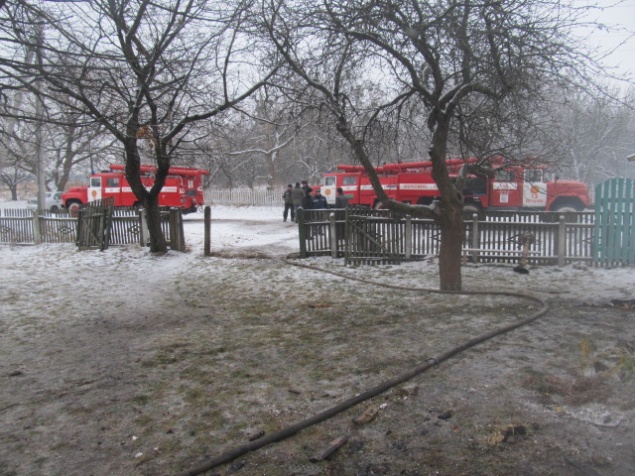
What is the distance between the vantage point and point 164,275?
10.6m

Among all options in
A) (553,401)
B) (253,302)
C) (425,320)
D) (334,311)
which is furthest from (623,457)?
(253,302)

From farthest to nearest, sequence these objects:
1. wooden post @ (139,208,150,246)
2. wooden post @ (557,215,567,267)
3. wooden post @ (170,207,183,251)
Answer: wooden post @ (139,208,150,246), wooden post @ (170,207,183,251), wooden post @ (557,215,567,267)

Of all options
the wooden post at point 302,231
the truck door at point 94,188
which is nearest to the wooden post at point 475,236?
the wooden post at point 302,231

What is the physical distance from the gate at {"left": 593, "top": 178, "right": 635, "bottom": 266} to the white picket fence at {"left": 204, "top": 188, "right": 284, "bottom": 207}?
26.6 meters

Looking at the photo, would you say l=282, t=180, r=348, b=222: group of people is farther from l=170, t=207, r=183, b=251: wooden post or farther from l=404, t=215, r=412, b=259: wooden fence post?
l=404, t=215, r=412, b=259: wooden fence post

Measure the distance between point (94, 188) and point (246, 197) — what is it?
12.0 metres

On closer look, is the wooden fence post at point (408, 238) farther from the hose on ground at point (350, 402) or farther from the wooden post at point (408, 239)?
the hose on ground at point (350, 402)

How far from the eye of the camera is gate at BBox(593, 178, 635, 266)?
9281mm

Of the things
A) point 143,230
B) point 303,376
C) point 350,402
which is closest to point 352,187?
point 143,230

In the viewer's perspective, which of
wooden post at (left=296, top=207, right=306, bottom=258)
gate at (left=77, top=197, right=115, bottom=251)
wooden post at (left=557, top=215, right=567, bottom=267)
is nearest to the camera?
wooden post at (left=557, top=215, right=567, bottom=267)

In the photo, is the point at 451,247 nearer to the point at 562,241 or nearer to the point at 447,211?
the point at 447,211

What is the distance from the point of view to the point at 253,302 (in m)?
8.11

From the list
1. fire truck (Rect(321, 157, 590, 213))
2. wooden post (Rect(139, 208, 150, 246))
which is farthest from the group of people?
wooden post (Rect(139, 208, 150, 246))

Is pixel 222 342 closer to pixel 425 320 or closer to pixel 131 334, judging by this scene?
pixel 131 334
